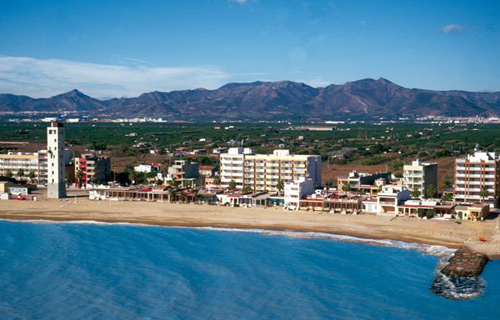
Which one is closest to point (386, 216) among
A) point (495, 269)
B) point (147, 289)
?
point (495, 269)

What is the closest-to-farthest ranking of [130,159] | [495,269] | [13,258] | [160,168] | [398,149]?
1. [495,269]
2. [13,258]
3. [160,168]
4. [130,159]
5. [398,149]

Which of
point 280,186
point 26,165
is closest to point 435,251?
point 280,186

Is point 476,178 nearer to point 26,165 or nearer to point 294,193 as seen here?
point 294,193

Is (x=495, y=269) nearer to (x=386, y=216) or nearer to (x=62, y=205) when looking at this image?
(x=386, y=216)

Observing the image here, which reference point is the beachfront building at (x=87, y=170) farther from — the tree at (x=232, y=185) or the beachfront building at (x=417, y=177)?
the beachfront building at (x=417, y=177)

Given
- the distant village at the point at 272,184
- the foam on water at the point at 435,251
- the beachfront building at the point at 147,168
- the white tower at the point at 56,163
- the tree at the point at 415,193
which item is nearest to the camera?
the foam on water at the point at 435,251

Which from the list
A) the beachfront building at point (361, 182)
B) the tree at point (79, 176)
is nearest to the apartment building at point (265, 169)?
the beachfront building at point (361, 182)
